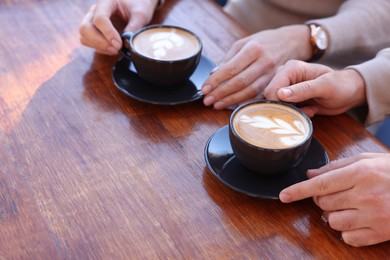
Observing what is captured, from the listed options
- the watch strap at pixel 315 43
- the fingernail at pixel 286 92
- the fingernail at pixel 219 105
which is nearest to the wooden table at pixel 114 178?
the fingernail at pixel 219 105

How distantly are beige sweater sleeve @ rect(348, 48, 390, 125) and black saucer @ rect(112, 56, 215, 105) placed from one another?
33cm

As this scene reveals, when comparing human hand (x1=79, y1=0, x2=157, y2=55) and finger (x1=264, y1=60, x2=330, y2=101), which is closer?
finger (x1=264, y1=60, x2=330, y2=101)

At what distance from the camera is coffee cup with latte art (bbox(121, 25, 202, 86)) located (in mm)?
965

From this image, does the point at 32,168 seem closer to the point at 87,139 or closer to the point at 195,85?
the point at 87,139

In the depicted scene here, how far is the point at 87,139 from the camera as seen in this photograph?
88 cm

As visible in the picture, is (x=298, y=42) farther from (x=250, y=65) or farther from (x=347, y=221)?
(x=347, y=221)

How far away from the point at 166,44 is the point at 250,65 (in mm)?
187

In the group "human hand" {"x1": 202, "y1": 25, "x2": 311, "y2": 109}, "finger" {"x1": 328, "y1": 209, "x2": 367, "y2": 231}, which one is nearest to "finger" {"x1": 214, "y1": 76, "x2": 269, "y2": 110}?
Answer: "human hand" {"x1": 202, "y1": 25, "x2": 311, "y2": 109}

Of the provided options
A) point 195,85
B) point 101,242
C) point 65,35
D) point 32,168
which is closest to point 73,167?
point 32,168

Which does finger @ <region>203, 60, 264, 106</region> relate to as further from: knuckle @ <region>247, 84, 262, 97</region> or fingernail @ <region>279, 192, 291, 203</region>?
fingernail @ <region>279, 192, 291, 203</region>

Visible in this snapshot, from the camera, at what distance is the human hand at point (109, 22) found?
107cm

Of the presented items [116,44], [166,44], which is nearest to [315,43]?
[166,44]

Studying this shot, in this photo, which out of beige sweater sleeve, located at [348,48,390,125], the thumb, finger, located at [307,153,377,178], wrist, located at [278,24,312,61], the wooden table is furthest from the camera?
wrist, located at [278,24,312,61]

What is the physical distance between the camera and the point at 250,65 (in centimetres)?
105
